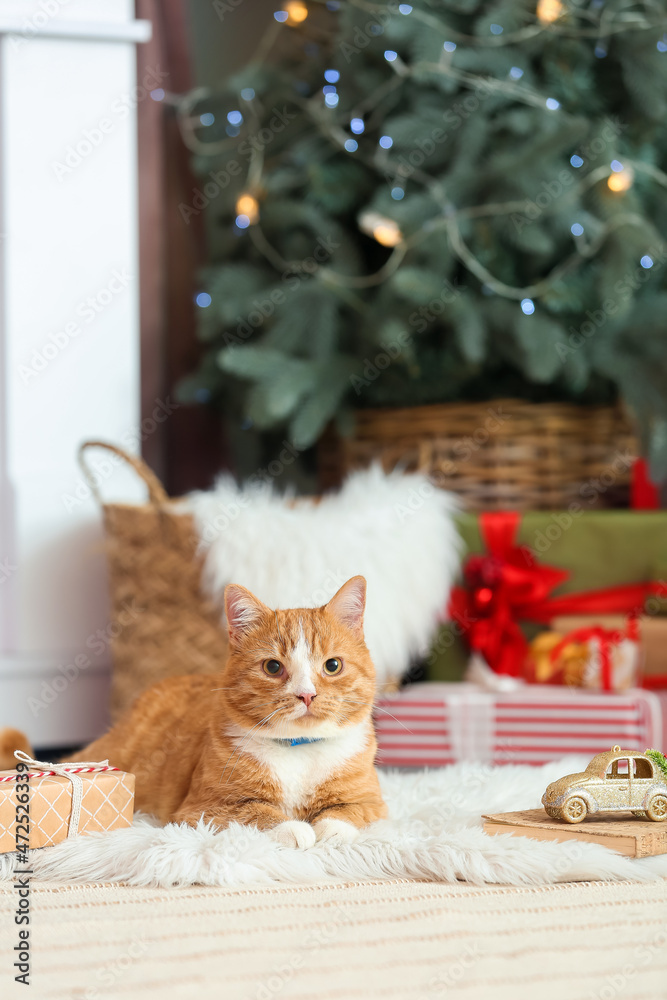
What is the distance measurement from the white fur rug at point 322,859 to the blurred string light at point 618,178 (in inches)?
52.6

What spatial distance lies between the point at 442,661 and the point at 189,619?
46 centimetres

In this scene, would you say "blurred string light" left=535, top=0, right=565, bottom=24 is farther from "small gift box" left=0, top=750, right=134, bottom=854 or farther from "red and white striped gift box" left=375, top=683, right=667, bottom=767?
"small gift box" left=0, top=750, right=134, bottom=854

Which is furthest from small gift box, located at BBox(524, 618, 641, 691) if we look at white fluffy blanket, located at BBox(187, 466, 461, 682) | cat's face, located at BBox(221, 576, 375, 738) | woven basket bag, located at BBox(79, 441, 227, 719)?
cat's face, located at BBox(221, 576, 375, 738)

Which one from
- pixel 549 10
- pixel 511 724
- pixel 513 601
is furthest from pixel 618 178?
pixel 511 724

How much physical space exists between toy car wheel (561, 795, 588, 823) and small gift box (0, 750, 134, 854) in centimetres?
46

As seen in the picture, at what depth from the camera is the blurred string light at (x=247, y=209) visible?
2084 mm

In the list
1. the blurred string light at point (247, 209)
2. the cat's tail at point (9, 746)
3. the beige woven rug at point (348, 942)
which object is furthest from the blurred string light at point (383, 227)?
the beige woven rug at point (348, 942)

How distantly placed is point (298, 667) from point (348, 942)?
0.27 m

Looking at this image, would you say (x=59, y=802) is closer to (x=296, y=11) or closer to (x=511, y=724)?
(x=511, y=724)

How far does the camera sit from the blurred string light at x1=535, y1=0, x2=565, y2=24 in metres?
1.85

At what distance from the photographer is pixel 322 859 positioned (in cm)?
89

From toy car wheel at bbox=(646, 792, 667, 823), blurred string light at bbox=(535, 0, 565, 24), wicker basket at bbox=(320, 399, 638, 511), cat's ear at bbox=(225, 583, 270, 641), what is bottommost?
toy car wheel at bbox=(646, 792, 667, 823)

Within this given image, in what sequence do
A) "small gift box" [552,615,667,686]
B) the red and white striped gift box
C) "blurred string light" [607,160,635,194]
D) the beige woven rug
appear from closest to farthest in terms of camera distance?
the beige woven rug < the red and white striped gift box < "small gift box" [552,615,667,686] < "blurred string light" [607,160,635,194]

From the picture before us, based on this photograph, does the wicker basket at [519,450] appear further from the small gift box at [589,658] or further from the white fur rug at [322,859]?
the white fur rug at [322,859]
